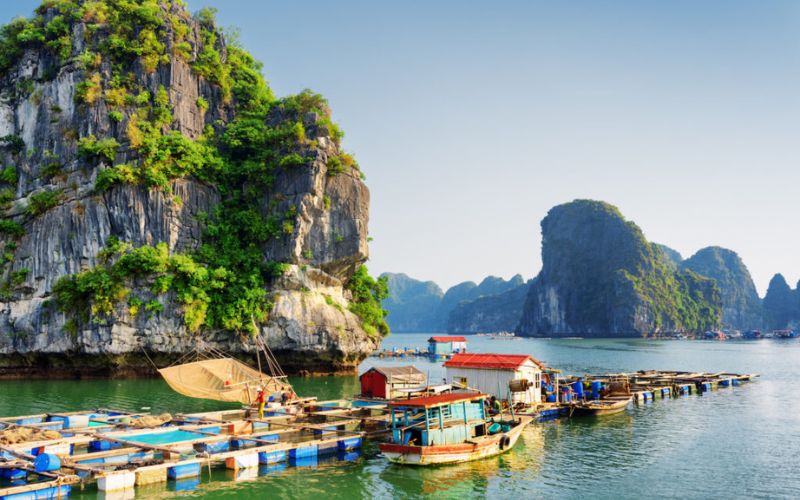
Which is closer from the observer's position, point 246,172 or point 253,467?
point 253,467

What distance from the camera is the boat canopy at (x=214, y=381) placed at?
97.6 feet

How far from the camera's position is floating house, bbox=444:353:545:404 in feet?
102

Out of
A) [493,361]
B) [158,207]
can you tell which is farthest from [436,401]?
[158,207]

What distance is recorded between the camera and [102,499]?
55.4 ft

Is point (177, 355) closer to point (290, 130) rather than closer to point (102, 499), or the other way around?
point (290, 130)

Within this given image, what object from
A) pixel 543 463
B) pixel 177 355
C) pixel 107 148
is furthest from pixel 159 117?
pixel 543 463

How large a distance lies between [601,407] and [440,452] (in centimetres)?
1605

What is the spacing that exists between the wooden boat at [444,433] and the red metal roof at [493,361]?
7.40 metres

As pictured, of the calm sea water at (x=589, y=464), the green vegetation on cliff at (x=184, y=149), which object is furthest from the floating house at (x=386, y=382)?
the green vegetation on cliff at (x=184, y=149)

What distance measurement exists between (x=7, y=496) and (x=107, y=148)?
40.6 m

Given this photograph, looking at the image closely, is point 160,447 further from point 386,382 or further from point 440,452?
point 386,382

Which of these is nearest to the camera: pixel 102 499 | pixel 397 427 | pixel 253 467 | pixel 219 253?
pixel 102 499

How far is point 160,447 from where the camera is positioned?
2031 cm

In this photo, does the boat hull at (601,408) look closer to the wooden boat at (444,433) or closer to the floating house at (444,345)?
the wooden boat at (444,433)
